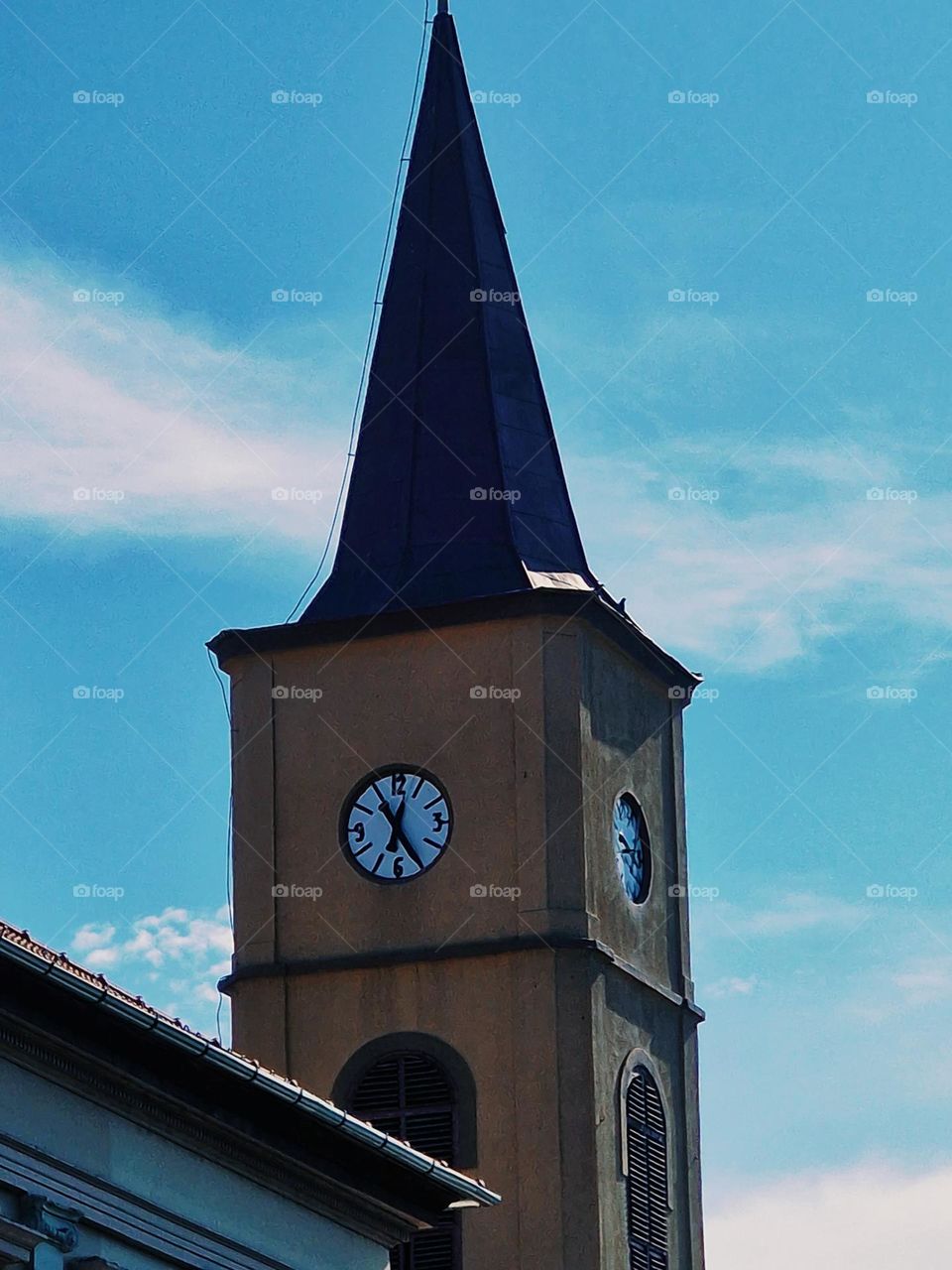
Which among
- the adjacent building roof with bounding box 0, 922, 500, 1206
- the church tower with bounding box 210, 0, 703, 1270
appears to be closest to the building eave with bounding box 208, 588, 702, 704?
the church tower with bounding box 210, 0, 703, 1270

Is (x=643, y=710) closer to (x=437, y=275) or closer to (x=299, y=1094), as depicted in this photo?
(x=437, y=275)

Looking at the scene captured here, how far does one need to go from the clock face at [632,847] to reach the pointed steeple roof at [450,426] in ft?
9.08

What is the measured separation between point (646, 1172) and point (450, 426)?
9632mm

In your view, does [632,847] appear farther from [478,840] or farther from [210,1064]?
[210,1064]

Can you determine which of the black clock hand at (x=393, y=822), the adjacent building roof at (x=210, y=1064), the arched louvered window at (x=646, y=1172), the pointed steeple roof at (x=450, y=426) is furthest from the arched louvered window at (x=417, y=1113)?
the adjacent building roof at (x=210, y=1064)

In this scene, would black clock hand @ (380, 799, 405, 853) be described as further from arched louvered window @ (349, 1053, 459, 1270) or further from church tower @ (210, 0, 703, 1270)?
arched louvered window @ (349, 1053, 459, 1270)

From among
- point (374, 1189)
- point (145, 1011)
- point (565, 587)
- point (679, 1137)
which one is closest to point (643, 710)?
point (565, 587)

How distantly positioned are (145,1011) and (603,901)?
15554 millimetres

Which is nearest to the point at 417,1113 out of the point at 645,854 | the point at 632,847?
the point at 632,847

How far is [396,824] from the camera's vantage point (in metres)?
41.7

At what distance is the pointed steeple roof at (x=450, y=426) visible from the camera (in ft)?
140

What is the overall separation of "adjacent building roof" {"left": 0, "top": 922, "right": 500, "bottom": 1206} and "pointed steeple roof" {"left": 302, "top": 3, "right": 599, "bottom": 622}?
12.8m

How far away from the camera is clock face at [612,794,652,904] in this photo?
42.1 meters

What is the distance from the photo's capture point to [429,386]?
44.2 meters
